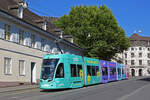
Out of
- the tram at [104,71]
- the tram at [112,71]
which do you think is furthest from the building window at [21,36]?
the tram at [112,71]

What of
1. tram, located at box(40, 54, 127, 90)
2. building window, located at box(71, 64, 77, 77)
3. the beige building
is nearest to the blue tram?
tram, located at box(40, 54, 127, 90)

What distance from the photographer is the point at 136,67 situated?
314 ft

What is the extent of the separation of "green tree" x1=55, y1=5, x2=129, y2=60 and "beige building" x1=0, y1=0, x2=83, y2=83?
9340 millimetres

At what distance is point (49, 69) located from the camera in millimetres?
17656

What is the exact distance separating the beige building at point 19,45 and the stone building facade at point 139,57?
70593mm

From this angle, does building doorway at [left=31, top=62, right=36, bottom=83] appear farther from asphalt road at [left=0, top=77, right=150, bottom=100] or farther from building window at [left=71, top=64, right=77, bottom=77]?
asphalt road at [left=0, top=77, right=150, bottom=100]

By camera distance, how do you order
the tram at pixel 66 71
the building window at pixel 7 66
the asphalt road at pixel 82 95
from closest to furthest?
the asphalt road at pixel 82 95, the tram at pixel 66 71, the building window at pixel 7 66

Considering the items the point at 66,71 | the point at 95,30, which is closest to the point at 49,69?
the point at 66,71

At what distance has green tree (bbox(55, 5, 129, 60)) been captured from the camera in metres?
38.8

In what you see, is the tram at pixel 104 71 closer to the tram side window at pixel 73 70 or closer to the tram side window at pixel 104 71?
the tram side window at pixel 104 71

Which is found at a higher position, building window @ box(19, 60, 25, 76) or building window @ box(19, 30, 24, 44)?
building window @ box(19, 30, 24, 44)

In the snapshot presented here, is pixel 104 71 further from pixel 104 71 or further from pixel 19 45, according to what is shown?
pixel 19 45

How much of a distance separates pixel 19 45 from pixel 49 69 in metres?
8.24

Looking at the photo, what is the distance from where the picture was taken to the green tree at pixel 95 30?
127ft
